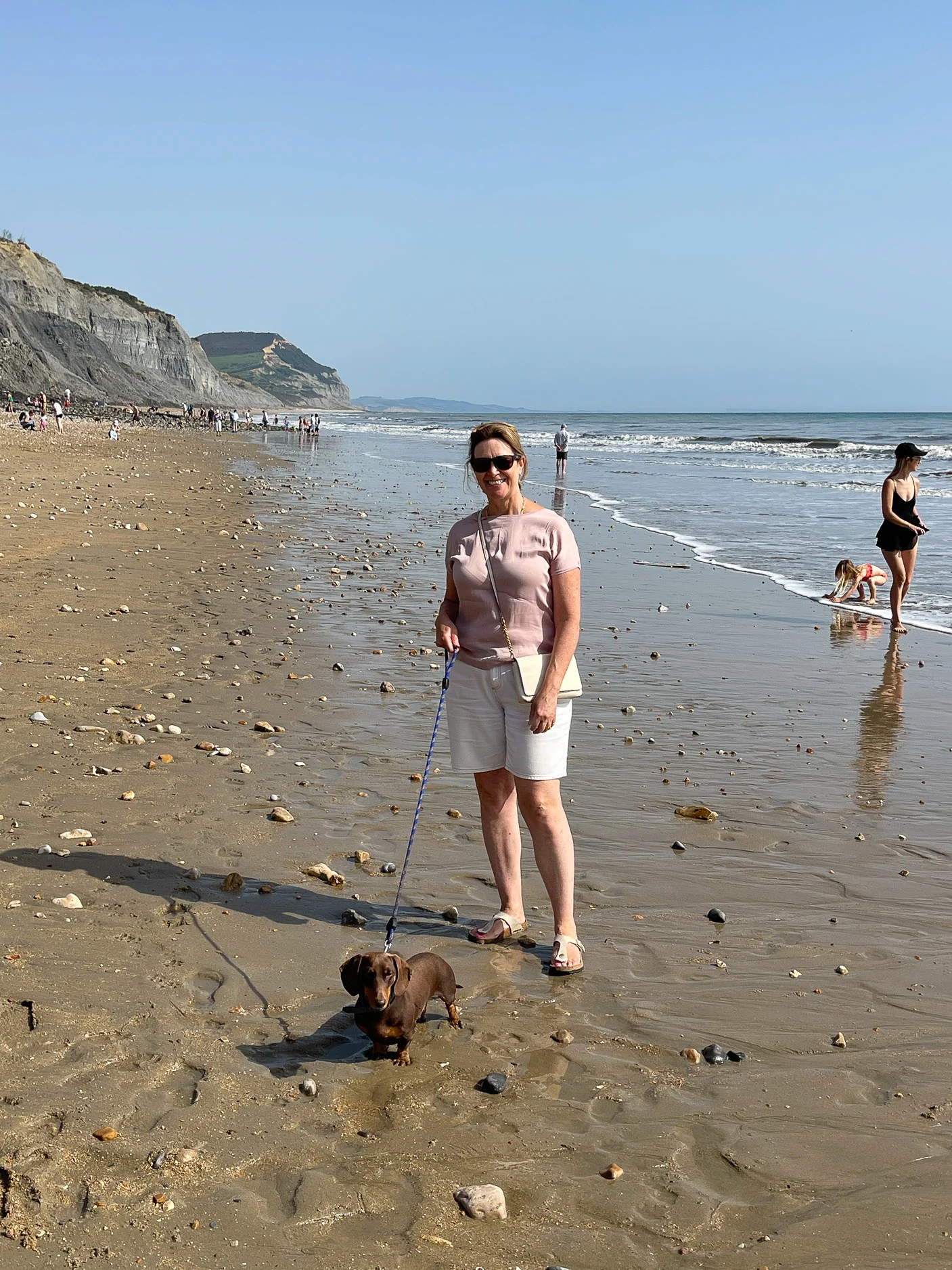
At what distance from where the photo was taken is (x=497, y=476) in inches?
169

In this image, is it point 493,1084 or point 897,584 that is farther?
point 897,584

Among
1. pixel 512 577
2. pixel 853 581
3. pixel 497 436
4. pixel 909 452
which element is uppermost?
pixel 909 452

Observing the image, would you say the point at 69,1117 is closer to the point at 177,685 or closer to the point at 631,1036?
the point at 631,1036

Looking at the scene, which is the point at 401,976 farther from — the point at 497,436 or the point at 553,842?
the point at 497,436

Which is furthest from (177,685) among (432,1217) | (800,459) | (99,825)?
(800,459)

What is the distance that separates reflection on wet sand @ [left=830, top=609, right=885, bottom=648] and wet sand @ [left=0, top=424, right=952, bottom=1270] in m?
1.64

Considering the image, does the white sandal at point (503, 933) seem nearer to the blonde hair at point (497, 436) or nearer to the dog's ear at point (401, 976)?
the dog's ear at point (401, 976)

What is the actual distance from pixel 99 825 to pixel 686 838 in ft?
9.74

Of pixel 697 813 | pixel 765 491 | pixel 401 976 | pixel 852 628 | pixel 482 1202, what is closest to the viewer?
pixel 482 1202

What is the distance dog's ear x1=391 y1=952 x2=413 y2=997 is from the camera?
142 inches

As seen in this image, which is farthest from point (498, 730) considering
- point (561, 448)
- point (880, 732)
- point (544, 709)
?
point (561, 448)

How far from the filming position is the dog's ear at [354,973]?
357 cm

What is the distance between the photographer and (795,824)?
6098 mm

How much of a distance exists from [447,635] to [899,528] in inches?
341
